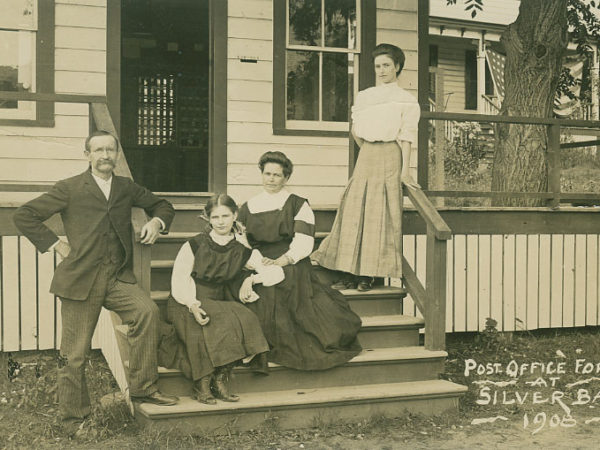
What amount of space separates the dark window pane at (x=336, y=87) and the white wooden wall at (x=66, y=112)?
7.25 feet

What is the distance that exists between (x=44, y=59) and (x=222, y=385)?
3.77m

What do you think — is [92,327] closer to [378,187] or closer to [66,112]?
[378,187]

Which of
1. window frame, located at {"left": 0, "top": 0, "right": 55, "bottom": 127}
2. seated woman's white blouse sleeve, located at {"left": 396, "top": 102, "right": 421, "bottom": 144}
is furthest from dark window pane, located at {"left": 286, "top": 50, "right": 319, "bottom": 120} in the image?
window frame, located at {"left": 0, "top": 0, "right": 55, "bottom": 127}

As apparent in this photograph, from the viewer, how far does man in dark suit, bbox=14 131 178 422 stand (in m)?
4.38

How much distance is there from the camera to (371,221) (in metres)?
5.68

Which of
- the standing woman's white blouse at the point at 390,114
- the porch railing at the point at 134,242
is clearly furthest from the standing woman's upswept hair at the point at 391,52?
the porch railing at the point at 134,242

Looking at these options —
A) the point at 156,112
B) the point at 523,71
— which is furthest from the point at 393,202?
the point at 156,112

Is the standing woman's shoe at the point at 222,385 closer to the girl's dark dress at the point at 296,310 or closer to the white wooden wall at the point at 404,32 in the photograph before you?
the girl's dark dress at the point at 296,310

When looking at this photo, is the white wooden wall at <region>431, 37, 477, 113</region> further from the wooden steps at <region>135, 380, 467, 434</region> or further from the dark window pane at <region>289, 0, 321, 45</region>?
the wooden steps at <region>135, 380, 467, 434</region>

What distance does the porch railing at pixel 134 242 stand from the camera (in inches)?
178

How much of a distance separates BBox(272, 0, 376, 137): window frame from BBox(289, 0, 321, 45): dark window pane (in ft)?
0.31

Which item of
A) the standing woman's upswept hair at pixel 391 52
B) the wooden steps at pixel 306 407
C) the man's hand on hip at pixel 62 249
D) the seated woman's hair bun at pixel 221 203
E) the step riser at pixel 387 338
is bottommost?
the wooden steps at pixel 306 407

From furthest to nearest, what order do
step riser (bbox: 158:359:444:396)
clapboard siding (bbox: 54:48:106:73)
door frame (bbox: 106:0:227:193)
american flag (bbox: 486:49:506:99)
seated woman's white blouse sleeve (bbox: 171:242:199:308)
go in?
american flag (bbox: 486:49:506:99)
door frame (bbox: 106:0:227:193)
clapboard siding (bbox: 54:48:106:73)
step riser (bbox: 158:359:444:396)
seated woman's white blouse sleeve (bbox: 171:242:199:308)

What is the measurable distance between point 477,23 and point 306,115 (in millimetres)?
11355
